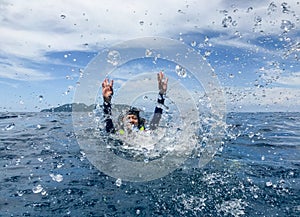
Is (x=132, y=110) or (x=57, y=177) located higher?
(x=132, y=110)

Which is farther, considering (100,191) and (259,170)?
(259,170)

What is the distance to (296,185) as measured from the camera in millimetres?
6266

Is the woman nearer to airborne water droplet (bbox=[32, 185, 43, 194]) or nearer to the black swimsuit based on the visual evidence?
the black swimsuit

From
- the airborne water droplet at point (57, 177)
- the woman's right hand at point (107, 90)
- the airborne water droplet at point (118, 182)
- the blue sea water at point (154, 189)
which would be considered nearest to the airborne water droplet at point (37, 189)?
the blue sea water at point (154, 189)

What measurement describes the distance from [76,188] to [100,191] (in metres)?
0.54

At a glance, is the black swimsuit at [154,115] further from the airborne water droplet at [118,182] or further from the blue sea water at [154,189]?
the airborne water droplet at [118,182]

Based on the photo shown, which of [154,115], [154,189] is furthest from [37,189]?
[154,115]

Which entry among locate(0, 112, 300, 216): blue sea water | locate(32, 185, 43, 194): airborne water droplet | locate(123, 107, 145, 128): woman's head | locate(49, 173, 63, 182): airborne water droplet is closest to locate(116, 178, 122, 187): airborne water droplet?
locate(0, 112, 300, 216): blue sea water

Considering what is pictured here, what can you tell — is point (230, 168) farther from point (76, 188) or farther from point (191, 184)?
point (76, 188)

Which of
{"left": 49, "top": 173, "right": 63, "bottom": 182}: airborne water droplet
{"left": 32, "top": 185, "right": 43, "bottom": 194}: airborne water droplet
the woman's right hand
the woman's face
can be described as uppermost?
the woman's right hand

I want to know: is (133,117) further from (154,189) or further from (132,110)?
(154,189)

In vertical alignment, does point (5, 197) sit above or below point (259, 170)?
below

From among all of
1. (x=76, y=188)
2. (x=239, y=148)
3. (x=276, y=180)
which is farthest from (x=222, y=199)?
(x=239, y=148)

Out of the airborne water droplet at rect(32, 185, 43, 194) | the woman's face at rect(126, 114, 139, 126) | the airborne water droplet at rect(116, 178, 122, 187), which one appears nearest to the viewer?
the airborne water droplet at rect(32, 185, 43, 194)
